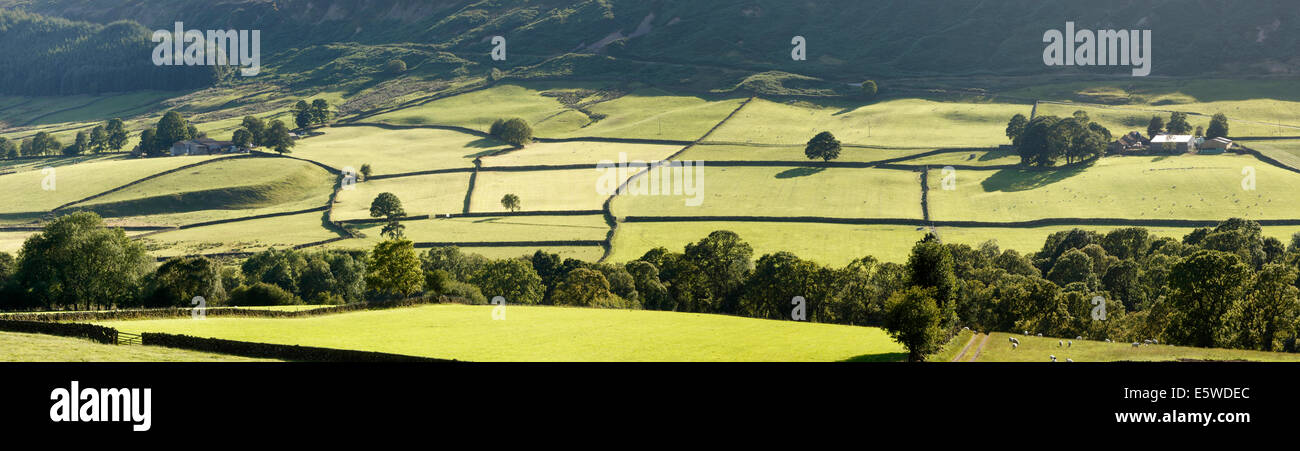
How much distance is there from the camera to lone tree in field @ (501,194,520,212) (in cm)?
14775

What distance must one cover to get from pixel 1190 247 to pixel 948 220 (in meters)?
37.0

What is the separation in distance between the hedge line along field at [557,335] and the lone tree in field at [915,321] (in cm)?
198

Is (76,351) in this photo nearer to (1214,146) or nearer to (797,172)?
(797,172)

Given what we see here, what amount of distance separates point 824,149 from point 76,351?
148 m

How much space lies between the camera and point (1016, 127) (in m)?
190

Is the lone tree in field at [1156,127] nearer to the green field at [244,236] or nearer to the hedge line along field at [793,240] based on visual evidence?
the hedge line along field at [793,240]

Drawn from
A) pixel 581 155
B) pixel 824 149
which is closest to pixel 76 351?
pixel 581 155

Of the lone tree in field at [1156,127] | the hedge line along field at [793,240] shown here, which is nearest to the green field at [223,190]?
the hedge line along field at [793,240]

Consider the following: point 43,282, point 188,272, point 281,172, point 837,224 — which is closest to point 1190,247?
point 837,224

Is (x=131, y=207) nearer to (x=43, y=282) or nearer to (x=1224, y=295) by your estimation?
(x=43, y=282)

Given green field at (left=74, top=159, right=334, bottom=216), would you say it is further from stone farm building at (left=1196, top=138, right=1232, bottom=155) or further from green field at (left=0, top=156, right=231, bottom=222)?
stone farm building at (left=1196, top=138, right=1232, bottom=155)

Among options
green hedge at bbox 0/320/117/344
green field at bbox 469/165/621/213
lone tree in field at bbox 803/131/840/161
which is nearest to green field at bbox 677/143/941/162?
lone tree in field at bbox 803/131/840/161

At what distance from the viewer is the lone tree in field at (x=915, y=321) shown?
5006 centimetres
